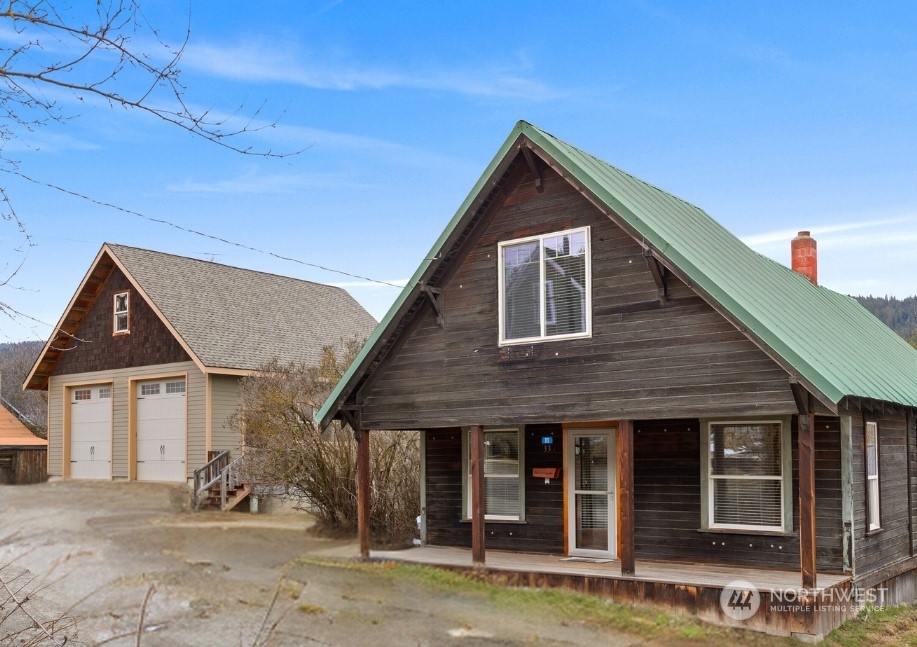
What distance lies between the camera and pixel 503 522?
16.7 meters

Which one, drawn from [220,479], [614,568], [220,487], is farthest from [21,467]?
[614,568]

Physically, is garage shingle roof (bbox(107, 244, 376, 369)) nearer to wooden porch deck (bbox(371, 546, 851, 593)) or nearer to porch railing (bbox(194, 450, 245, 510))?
porch railing (bbox(194, 450, 245, 510))

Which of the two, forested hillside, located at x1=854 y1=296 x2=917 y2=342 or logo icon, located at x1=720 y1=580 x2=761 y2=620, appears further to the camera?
forested hillside, located at x1=854 y1=296 x2=917 y2=342

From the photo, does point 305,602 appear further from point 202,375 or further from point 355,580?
point 202,375

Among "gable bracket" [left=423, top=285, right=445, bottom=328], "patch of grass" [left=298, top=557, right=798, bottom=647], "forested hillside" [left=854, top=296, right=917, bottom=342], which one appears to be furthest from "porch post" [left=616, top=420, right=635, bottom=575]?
"forested hillside" [left=854, top=296, right=917, bottom=342]

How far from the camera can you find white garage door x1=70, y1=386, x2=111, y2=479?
29828 millimetres

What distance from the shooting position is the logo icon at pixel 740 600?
38.4 feet

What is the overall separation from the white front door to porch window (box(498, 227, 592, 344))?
228 centimetres

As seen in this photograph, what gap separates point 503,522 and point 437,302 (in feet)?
13.4

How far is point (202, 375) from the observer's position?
26766 millimetres

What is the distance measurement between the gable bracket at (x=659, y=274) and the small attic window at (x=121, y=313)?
2046cm

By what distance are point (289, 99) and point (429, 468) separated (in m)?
12.6

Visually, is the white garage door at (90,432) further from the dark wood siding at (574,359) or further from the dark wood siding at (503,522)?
the dark wood siding at (574,359)

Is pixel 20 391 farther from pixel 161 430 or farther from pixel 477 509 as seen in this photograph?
pixel 477 509
